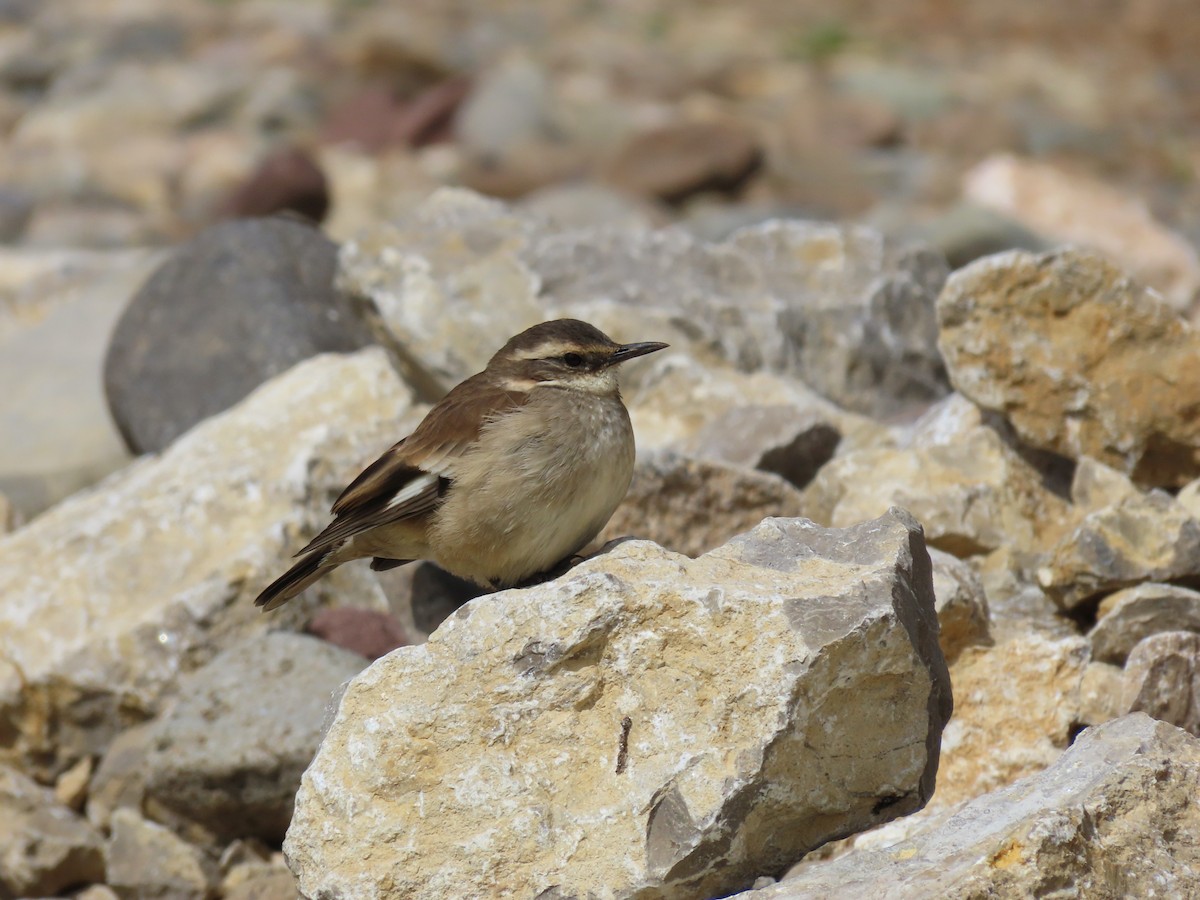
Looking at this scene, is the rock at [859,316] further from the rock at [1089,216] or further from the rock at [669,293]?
the rock at [1089,216]

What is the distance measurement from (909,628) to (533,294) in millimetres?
4199

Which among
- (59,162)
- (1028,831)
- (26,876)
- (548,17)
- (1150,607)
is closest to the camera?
(1028,831)

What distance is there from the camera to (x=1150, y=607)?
205 inches

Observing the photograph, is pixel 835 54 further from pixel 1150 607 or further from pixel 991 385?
pixel 1150 607

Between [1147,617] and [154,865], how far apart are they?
3770mm

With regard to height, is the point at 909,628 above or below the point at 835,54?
above

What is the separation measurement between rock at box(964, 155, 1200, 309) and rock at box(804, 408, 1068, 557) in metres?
5.37

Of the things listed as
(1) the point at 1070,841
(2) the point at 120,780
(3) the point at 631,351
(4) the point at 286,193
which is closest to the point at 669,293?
(3) the point at 631,351

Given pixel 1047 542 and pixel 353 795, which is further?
pixel 1047 542

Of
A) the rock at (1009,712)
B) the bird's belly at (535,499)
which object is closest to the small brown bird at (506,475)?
the bird's belly at (535,499)

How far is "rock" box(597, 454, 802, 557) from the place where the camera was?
6.44 metres

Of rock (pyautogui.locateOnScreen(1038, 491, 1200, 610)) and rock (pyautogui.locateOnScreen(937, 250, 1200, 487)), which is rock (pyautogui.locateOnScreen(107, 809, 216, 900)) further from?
rock (pyautogui.locateOnScreen(937, 250, 1200, 487))

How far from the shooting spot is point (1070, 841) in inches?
144

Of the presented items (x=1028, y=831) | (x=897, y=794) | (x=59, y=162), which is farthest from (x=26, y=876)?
(x=59, y=162)
